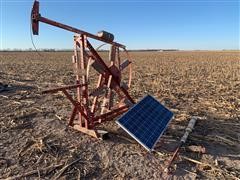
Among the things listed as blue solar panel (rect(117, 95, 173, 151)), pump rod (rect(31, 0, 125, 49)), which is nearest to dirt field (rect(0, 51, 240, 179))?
blue solar panel (rect(117, 95, 173, 151))

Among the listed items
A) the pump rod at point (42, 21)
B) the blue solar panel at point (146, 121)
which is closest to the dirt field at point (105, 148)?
the blue solar panel at point (146, 121)

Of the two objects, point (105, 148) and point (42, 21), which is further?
point (105, 148)

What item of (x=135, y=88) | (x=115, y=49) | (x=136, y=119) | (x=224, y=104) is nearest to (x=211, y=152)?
(x=136, y=119)

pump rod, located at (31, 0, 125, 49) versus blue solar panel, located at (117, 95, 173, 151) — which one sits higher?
pump rod, located at (31, 0, 125, 49)

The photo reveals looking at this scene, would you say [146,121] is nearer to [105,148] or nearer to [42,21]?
[105,148]

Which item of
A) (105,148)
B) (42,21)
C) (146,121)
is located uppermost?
(42,21)

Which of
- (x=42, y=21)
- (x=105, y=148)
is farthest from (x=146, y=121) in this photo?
(x=42, y=21)

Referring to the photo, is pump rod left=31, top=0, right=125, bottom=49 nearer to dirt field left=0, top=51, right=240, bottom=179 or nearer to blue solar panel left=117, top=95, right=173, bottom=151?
blue solar panel left=117, top=95, right=173, bottom=151

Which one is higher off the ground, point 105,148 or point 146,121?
point 146,121

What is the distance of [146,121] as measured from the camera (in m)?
5.39

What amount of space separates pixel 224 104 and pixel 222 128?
247 cm

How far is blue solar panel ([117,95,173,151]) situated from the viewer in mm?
4848

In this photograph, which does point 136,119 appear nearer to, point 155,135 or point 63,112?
point 155,135

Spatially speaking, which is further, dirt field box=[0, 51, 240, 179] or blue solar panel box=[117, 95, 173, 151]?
blue solar panel box=[117, 95, 173, 151]
